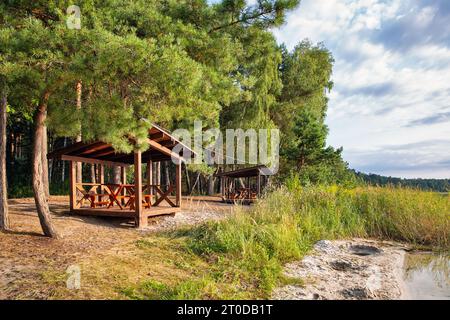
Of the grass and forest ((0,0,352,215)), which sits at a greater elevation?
forest ((0,0,352,215))

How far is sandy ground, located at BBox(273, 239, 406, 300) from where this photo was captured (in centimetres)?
434

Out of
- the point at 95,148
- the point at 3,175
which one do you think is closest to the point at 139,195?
the point at 95,148

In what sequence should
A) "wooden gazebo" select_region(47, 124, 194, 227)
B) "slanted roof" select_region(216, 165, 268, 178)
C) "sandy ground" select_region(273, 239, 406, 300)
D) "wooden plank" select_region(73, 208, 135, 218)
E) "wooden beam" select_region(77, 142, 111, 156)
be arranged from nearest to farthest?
"sandy ground" select_region(273, 239, 406, 300) < "wooden gazebo" select_region(47, 124, 194, 227) < "wooden plank" select_region(73, 208, 135, 218) < "wooden beam" select_region(77, 142, 111, 156) < "slanted roof" select_region(216, 165, 268, 178)

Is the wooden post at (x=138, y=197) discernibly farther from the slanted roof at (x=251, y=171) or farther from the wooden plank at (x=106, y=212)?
the slanted roof at (x=251, y=171)

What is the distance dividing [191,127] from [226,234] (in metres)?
10.3

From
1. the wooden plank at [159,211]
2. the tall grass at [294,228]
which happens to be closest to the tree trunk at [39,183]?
the tall grass at [294,228]

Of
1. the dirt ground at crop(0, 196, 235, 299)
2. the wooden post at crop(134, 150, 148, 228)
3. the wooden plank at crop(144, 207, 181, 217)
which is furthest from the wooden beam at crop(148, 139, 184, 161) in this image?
the dirt ground at crop(0, 196, 235, 299)

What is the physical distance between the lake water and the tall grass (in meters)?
1.18

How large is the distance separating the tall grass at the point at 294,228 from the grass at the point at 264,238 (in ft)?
0.04

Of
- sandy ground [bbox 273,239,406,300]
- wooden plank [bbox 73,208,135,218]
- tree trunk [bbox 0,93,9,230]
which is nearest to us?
sandy ground [bbox 273,239,406,300]

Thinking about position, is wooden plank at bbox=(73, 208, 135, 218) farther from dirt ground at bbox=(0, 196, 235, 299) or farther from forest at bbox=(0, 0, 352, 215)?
forest at bbox=(0, 0, 352, 215)
